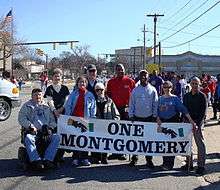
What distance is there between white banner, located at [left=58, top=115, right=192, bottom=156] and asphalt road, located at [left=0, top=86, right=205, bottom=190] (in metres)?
0.37

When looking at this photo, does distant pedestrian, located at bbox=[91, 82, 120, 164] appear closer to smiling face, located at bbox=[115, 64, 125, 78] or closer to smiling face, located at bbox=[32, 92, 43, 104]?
smiling face, located at bbox=[115, 64, 125, 78]

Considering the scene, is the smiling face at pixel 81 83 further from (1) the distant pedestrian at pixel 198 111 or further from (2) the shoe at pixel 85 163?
(1) the distant pedestrian at pixel 198 111

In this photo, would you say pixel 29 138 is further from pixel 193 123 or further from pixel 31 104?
pixel 193 123

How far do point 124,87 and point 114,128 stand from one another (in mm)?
1181

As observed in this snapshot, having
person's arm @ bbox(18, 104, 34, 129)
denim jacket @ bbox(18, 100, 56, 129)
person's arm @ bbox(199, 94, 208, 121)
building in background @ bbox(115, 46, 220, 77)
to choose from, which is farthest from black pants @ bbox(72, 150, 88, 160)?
building in background @ bbox(115, 46, 220, 77)

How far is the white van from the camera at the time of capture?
18.7 meters

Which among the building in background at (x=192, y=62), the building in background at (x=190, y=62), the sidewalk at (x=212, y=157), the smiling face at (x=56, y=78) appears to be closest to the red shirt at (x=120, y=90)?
the smiling face at (x=56, y=78)

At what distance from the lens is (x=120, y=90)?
11445 mm

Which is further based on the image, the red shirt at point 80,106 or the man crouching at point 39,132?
the red shirt at point 80,106

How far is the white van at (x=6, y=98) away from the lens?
734 inches

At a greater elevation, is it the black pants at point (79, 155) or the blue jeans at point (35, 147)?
the blue jeans at point (35, 147)

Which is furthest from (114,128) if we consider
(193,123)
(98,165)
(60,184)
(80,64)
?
(80,64)

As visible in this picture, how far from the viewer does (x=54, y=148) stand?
990 cm

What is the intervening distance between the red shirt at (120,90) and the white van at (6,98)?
319 inches
